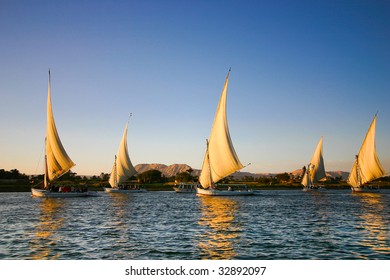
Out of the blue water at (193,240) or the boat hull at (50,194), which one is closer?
the blue water at (193,240)

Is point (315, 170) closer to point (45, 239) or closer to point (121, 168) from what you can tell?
point (121, 168)

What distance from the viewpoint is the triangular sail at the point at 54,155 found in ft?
178

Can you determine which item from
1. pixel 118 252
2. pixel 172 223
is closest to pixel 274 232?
pixel 172 223

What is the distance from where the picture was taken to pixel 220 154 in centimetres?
6238

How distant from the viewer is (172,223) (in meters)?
27.0

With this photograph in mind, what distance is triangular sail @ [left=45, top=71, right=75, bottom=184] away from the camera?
178ft

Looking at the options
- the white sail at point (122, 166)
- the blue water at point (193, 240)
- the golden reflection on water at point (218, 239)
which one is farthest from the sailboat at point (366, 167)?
the golden reflection on water at point (218, 239)

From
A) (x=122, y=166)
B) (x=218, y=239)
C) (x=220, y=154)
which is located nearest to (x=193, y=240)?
(x=218, y=239)

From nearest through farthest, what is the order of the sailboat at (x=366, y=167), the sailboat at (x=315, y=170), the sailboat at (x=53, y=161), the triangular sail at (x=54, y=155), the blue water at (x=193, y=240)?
the blue water at (x=193, y=240) < the triangular sail at (x=54, y=155) < the sailboat at (x=53, y=161) < the sailboat at (x=366, y=167) < the sailboat at (x=315, y=170)

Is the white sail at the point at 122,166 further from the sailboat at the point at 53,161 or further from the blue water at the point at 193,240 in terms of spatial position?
the blue water at the point at 193,240

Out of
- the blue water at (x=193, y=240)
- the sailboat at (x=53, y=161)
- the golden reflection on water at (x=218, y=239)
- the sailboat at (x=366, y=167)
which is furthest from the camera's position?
the sailboat at (x=366, y=167)

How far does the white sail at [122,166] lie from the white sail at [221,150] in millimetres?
27719
